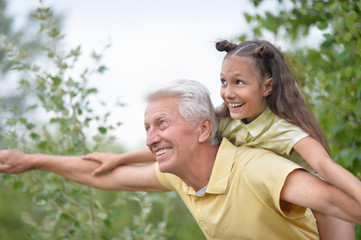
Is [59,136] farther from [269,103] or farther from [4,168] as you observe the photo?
[269,103]

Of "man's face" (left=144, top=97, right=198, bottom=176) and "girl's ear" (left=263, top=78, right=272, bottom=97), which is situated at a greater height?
"girl's ear" (left=263, top=78, right=272, bottom=97)

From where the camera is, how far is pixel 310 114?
2213 millimetres

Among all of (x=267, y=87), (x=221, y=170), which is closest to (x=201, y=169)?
(x=221, y=170)

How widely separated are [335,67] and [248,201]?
1.28m

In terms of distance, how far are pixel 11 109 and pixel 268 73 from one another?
1.81 meters

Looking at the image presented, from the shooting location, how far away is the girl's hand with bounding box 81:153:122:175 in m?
2.96

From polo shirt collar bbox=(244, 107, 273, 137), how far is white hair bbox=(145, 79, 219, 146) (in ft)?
0.89

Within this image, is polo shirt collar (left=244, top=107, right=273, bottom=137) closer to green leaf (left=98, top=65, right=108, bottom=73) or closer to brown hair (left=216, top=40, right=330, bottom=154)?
brown hair (left=216, top=40, right=330, bottom=154)

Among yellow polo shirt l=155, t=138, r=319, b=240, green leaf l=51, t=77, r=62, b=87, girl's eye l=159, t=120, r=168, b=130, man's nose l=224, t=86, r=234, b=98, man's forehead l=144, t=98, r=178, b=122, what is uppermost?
green leaf l=51, t=77, r=62, b=87

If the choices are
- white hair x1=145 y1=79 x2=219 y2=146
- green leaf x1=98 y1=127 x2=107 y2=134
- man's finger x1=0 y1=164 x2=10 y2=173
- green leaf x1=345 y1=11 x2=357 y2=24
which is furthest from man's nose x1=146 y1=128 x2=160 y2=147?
green leaf x1=345 y1=11 x2=357 y2=24

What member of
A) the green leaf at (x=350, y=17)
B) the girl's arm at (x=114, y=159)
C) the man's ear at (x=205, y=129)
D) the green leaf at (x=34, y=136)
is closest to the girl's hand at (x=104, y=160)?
the girl's arm at (x=114, y=159)

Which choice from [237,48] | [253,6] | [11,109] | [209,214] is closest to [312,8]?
[253,6]

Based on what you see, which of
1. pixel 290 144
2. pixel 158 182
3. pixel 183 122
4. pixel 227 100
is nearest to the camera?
pixel 290 144

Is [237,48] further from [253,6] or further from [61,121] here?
[61,121]
